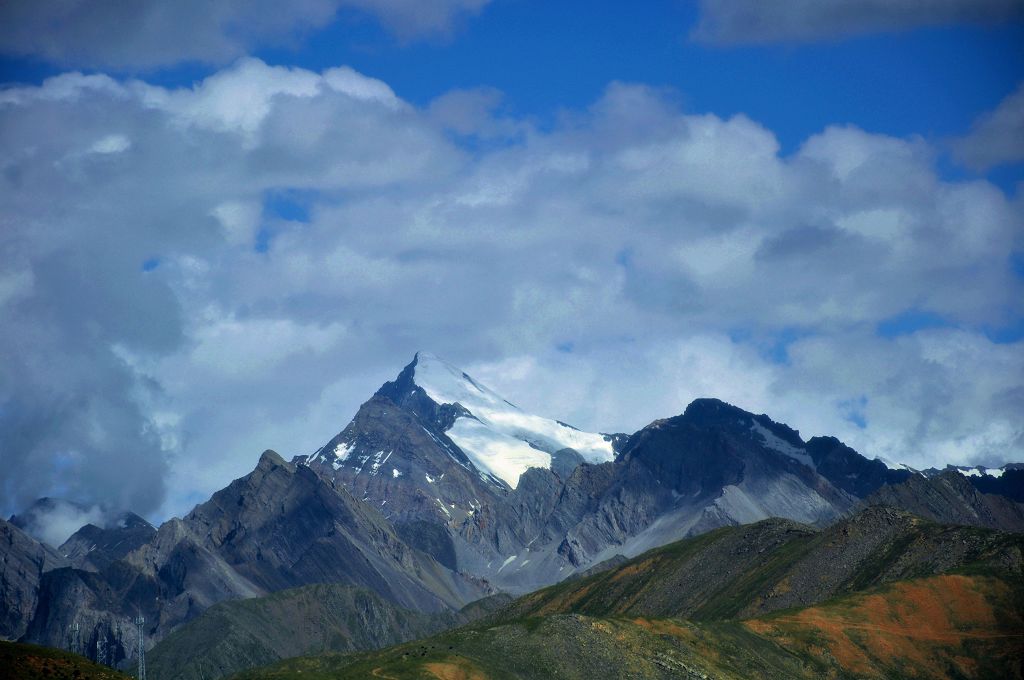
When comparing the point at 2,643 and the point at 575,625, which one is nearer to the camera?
the point at 2,643

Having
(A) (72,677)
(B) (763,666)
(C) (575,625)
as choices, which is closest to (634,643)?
(C) (575,625)

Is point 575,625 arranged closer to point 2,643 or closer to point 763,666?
point 763,666

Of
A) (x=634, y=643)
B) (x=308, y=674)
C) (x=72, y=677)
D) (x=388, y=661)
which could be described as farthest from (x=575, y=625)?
(x=72, y=677)

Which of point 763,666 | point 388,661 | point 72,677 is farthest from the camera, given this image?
point 763,666

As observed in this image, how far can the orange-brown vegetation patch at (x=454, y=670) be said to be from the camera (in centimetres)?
17075

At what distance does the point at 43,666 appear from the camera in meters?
126

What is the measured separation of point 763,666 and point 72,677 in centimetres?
10230

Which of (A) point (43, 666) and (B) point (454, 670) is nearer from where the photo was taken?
(A) point (43, 666)

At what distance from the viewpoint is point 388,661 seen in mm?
184500

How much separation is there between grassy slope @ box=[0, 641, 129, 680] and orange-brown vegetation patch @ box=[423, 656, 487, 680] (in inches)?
1864

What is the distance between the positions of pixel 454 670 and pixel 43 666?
58340 millimetres

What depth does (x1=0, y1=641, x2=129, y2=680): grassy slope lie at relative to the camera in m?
123

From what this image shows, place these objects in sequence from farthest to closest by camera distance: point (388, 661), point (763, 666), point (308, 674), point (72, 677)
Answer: point (763, 666), point (388, 661), point (308, 674), point (72, 677)

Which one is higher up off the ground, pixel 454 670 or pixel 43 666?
pixel 454 670
